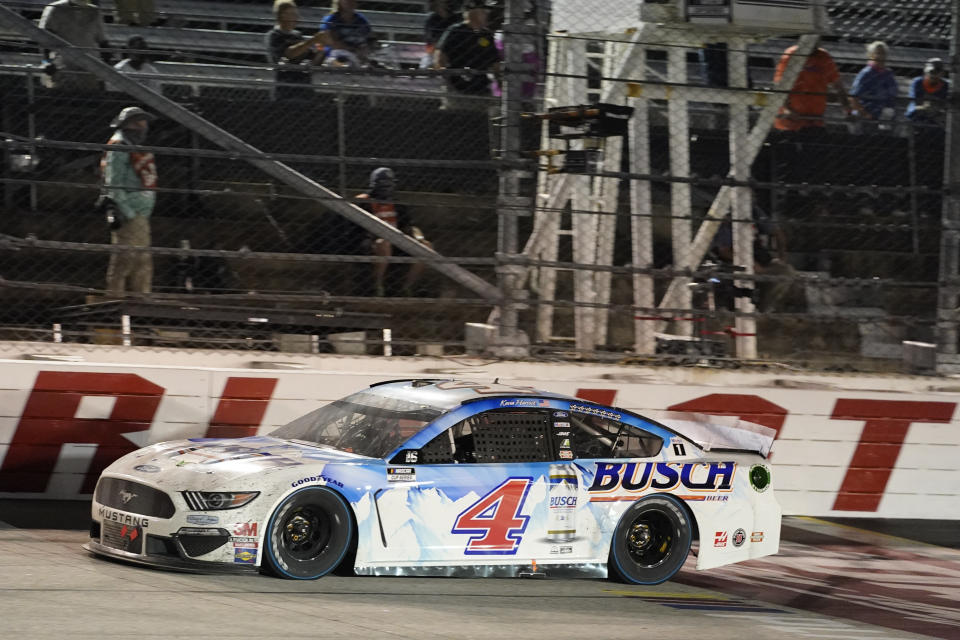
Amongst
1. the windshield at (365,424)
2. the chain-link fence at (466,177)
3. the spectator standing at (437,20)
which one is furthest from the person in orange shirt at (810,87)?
the windshield at (365,424)

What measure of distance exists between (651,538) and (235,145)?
4.21 meters

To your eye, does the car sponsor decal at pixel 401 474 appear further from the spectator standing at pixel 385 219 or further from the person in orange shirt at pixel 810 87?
the person in orange shirt at pixel 810 87

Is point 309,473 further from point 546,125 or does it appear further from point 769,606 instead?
point 546,125

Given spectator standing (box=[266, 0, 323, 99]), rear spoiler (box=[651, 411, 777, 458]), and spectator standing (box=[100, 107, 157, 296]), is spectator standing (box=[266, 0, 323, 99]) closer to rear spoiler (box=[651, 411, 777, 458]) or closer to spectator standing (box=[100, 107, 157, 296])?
spectator standing (box=[100, 107, 157, 296])

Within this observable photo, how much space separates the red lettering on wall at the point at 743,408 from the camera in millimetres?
10086

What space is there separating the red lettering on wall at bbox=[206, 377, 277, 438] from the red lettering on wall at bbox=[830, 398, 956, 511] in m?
4.38

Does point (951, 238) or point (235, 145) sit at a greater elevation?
point (235, 145)

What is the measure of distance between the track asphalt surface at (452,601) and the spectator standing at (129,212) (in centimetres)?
184

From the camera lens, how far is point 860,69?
12312 millimetres

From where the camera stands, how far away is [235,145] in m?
9.63

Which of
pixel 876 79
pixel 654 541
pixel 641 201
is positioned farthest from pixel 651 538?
pixel 876 79

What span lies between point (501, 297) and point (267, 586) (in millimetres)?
3834

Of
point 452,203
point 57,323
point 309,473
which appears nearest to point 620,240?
point 452,203

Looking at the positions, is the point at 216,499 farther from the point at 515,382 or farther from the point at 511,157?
the point at 511,157
